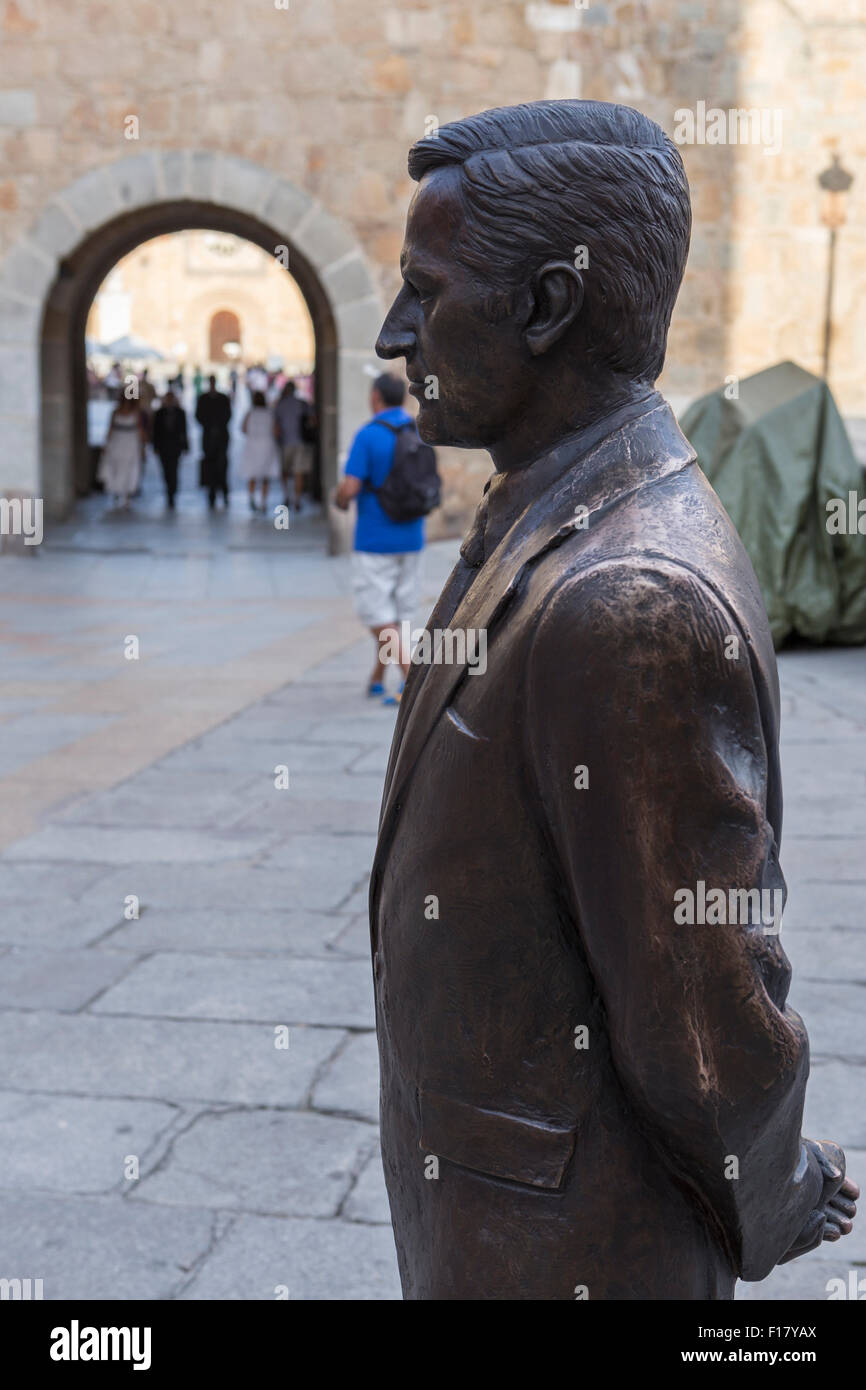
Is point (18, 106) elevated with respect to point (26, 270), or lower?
elevated

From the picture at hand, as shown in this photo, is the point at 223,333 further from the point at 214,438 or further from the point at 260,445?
the point at 260,445

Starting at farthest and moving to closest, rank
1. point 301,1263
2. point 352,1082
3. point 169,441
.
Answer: point 169,441 < point 352,1082 < point 301,1263

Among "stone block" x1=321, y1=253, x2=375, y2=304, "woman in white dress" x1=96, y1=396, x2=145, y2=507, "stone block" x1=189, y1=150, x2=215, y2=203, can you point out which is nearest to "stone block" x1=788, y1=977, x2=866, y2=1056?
"stone block" x1=321, y1=253, x2=375, y2=304

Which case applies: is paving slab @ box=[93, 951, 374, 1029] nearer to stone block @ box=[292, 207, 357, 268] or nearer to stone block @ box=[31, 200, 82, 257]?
stone block @ box=[292, 207, 357, 268]

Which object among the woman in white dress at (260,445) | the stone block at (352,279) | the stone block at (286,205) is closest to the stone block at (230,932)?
the stone block at (352,279)

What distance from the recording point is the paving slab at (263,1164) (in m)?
3.18

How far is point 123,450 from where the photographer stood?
59.0ft

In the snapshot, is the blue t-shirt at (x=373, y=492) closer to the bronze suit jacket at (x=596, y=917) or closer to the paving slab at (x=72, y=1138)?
the paving slab at (x=72, y=1138)

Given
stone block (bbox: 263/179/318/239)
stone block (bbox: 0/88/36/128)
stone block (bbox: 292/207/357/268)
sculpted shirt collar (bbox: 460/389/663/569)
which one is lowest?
sculpted shirt collar (bbox: 460/389/663/569)

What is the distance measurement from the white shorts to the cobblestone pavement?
21.3 inches

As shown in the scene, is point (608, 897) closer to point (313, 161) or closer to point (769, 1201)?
point (769, 1201)

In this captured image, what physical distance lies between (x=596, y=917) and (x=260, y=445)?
17.4m

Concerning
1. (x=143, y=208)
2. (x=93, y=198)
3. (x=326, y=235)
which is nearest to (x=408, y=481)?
(x=326, y=235)

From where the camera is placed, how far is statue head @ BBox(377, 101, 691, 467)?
129 centimetres
